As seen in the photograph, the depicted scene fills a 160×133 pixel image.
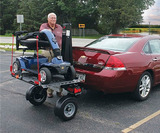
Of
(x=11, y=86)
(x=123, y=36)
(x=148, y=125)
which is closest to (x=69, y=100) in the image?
(x=148, y=125)

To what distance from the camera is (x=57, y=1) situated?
39812mm

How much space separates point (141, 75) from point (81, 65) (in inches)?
50.4

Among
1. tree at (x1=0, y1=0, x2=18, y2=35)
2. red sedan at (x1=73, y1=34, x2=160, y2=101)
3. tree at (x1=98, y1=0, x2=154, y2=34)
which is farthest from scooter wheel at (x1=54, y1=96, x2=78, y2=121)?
tree at (x1=0, y1=0, x2=18, y2=35)

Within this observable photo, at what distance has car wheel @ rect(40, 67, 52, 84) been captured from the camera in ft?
11.1

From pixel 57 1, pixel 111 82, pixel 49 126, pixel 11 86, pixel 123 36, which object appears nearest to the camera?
pixel 49 126

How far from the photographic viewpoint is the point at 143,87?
4582 millimetres

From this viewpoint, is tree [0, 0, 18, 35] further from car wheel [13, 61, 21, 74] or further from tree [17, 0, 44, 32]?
car wheel [13, 61, 21, 74]

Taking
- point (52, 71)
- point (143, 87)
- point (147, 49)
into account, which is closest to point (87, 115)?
point (52, 71)

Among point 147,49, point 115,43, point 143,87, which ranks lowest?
point 143,87

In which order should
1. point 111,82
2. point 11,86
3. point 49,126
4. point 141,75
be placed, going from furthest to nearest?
point 11,86
point 141,75
point 111,82
point 49,126

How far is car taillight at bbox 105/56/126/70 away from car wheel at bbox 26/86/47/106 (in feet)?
4.89

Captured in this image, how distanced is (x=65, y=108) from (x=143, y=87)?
1926 mm

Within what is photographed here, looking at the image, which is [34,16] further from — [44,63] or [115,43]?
[44,63]

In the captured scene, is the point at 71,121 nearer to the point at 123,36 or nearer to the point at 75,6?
the point at 123,36
